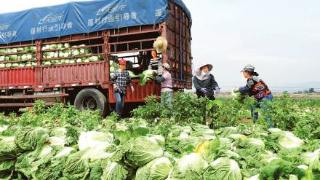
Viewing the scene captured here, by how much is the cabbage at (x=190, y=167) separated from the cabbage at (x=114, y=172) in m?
0.48

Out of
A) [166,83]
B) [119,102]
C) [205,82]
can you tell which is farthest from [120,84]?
[205,82]

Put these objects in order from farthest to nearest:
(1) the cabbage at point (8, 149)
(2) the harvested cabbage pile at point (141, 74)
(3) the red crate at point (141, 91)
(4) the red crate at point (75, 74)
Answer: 1. (4) the red crate at point (75, 74)
2. (3) the red crate at point (141, 91)
3. (2) the harvested cabbage pile at point (141, 74)
4. (1) the cabbage at point (8, 149)

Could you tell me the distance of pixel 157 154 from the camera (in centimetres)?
336

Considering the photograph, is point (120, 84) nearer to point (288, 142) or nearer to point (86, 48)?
point (86, 48)

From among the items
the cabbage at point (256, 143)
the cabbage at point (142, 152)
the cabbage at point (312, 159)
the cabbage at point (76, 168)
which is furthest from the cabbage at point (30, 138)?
the cabbage at point (312, 159)

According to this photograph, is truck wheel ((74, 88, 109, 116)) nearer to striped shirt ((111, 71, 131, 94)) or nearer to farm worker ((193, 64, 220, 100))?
striped shirt ((111, 71, 131, 94))

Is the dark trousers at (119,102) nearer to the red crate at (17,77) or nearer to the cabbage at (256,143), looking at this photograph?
the red crate at (17,77)

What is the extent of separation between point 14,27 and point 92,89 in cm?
428

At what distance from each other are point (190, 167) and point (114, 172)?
2.27ft

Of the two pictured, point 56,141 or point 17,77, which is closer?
point 56,141

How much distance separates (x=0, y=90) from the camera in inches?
669

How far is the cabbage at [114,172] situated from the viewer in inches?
134

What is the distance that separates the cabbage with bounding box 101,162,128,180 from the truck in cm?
965

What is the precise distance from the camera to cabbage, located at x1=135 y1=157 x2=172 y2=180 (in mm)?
3189
